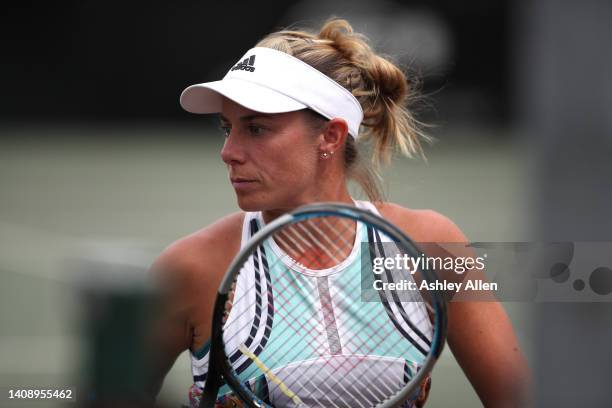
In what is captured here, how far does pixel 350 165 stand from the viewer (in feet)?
7.98

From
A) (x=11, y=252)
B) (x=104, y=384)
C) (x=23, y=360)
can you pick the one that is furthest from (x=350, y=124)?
(x=11, y=252)

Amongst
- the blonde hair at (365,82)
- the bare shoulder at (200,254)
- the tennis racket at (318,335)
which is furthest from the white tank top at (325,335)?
the blonde hair at (365,82)

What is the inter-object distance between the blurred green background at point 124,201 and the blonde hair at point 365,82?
200 centimetres

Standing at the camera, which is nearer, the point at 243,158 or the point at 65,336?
the point at 243,158

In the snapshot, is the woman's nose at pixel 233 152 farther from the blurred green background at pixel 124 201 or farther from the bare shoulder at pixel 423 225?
the blurred green background at pixel 124 201

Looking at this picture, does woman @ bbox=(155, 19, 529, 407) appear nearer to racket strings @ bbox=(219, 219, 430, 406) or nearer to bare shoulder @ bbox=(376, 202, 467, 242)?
bare shoulder @ bbox=(376, 202, 467, 242)

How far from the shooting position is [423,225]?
94.2 inches

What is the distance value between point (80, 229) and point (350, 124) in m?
6.15

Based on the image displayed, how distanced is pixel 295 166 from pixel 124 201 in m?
7.29

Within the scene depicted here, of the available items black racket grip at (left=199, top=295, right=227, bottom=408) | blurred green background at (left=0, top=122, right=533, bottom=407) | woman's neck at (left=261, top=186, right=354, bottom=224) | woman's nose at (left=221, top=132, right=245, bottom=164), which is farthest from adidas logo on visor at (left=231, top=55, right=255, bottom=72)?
blurred green background at (left=0, top=122, right=533, bottom=407)

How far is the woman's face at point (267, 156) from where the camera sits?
2217mm

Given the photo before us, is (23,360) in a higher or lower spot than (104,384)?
lower

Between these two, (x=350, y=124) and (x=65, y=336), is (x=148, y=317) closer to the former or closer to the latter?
(x=350, y=124)

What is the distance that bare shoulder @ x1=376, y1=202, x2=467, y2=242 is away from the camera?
2.37 meters
